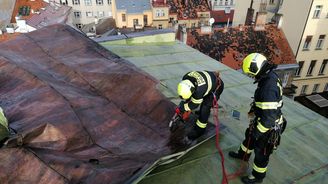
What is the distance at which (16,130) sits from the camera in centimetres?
415

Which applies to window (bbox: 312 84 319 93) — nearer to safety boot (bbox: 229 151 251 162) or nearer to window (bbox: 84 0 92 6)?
safety boot (bbox: 229 151 251 162)

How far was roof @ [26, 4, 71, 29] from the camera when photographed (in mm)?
25078

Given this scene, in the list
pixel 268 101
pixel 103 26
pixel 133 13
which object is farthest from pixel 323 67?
pixel 103 26

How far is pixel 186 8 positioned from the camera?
117 feet

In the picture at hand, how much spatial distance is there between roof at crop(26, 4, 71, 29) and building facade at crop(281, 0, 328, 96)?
67.6ft

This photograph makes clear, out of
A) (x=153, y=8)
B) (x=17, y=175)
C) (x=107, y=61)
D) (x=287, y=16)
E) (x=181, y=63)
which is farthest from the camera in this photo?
(x=153, y=8)

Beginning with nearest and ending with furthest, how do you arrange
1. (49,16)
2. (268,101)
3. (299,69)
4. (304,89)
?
1. (268,101)
2. (299,69)
3. (304,89)
4. (49,16)

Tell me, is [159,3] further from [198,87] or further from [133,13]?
[198,87]

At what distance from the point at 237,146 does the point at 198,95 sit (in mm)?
1486

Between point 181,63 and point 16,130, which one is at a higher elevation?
point 16,130

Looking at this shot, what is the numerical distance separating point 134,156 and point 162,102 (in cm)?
172

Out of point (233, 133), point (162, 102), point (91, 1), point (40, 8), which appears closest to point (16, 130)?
point (162, 102)

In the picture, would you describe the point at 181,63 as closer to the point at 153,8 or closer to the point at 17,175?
the point at 17,175

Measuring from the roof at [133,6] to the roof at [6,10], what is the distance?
39.8 feet
